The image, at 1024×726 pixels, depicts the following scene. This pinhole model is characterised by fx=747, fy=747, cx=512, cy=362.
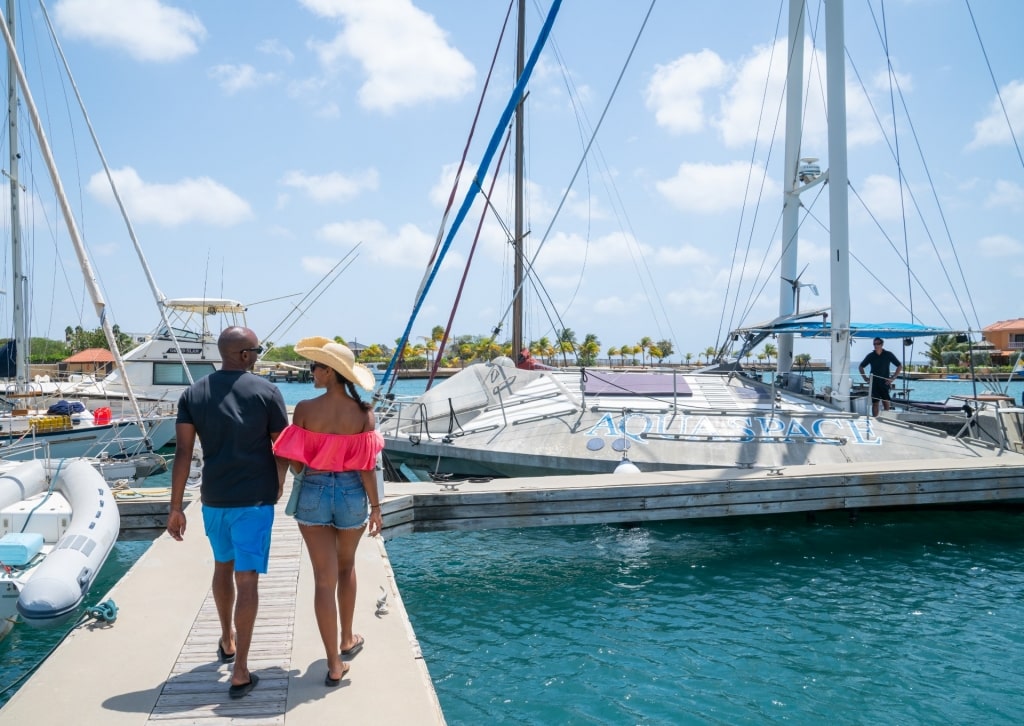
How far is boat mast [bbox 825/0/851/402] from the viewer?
12.1m

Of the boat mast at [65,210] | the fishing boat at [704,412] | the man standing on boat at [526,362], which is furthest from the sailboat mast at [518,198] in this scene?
the boat mast at [65,210]

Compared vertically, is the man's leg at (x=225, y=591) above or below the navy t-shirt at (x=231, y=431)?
below

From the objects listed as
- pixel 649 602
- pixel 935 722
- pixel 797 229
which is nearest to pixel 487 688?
pixel 649 602

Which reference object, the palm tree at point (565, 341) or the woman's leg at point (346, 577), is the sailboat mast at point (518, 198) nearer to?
the palm tree at point (565, 341)

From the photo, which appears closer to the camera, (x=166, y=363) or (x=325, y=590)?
(x=325, y=590)

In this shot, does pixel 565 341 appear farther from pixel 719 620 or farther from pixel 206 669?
pixel 206 669

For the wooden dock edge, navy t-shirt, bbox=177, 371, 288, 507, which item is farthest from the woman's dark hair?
the wooden dock edge

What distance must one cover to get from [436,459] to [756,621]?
5.36m

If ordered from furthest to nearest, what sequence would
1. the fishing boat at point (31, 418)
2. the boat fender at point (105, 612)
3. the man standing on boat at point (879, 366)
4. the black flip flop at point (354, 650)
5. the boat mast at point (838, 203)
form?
1. the fishing boat at point (31, 418)
2. the man standing on boat at point (879, 366)
3. the boat mast at point (838, 203)
4. the boat fender at point (105, 612)
5. the black flip flop at point (354, 650)

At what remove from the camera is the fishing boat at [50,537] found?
203 inches

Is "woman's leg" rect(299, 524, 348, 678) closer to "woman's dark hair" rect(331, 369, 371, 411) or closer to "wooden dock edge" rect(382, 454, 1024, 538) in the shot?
"woman's dark hair" rect(331, 369, 371, 411)

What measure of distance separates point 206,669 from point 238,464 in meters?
1.30

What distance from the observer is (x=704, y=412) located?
1137 cm

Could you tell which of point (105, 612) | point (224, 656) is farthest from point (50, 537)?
point (224, 656)
